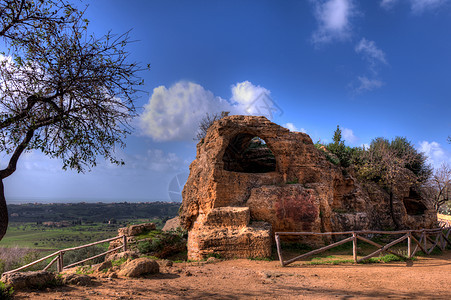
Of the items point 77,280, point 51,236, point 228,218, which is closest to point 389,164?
point 228,218

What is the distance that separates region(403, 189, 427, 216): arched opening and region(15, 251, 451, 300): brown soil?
1110cm

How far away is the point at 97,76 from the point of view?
24.9 feet

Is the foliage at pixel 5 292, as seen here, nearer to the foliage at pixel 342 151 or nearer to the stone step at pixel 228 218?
the stone step at pixel 228 218

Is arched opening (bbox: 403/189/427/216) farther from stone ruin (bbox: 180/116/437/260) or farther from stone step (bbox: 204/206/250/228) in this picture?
stone step (bbox: 204/206/250/228)

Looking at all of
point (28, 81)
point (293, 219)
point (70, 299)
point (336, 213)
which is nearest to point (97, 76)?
point (28, 81)

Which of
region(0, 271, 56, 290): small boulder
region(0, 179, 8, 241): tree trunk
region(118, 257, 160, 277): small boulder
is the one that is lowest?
region(118, 257, 160, 277): small boulder

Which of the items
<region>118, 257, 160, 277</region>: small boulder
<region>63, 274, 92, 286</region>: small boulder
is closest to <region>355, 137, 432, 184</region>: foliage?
<region>118, 257, 160, 277</region>: small boulder

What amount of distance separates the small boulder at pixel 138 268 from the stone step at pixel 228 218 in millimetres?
4615

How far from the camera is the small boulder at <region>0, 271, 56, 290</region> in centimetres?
557

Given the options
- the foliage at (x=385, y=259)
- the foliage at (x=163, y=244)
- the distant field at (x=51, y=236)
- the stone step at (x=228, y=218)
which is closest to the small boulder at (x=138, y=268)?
the stone step at (x=228, y=218)

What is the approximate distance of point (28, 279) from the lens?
5766mm

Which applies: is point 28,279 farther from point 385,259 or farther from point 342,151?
point 342,151

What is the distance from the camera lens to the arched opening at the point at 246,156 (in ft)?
63.1

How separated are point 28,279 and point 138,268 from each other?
260 centimetres
